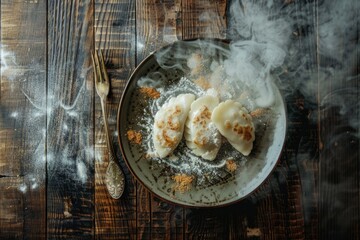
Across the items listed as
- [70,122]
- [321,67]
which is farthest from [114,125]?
[321,67]

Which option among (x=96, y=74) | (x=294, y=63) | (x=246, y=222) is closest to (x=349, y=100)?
(x=294, y=63)

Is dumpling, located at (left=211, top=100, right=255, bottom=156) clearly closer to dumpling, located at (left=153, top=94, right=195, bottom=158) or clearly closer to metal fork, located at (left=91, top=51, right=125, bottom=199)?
dumpling, located at (left=153, top=94, right=195, bottom=158)

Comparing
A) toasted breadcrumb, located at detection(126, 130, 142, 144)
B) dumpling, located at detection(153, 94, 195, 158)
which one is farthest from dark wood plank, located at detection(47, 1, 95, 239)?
dumpling, located at detection(153, 94, 195, 158)

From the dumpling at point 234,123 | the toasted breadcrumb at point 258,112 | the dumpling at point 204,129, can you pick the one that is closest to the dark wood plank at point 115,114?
the dumpling at point 204,129

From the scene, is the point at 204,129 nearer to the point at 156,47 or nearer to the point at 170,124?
the point at 170,124

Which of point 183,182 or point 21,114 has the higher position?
point 21,114

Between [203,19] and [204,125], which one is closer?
[204,125]
